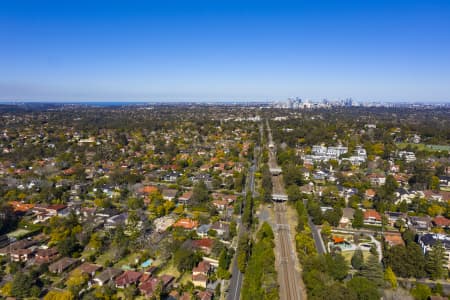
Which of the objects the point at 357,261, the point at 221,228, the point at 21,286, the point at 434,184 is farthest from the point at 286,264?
the point at 434,184

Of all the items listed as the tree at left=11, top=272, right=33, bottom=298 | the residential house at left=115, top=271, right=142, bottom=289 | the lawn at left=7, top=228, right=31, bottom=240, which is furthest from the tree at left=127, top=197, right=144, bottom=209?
the tree at left=11, top=272, right=33, bottom=298

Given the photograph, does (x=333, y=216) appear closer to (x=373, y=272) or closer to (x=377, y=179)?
(x=373, y=272)

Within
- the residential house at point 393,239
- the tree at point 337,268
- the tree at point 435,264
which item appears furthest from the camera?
the residential house at point 393,239

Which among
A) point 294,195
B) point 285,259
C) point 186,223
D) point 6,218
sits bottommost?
point 285,259

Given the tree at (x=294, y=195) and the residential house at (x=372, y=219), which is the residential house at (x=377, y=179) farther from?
the tree at (x=294, y=195)

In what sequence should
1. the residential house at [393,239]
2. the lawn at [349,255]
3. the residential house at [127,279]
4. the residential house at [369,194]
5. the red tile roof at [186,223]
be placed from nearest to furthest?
the residential house at [127,279] → the lawn at [349,255] → the residential house at [393,239] → the red tile roof at [186,223] → the residential house at [369,194]

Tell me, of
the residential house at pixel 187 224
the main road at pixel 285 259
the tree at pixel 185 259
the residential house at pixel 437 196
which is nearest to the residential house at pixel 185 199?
the residential house at pixel 187 224
